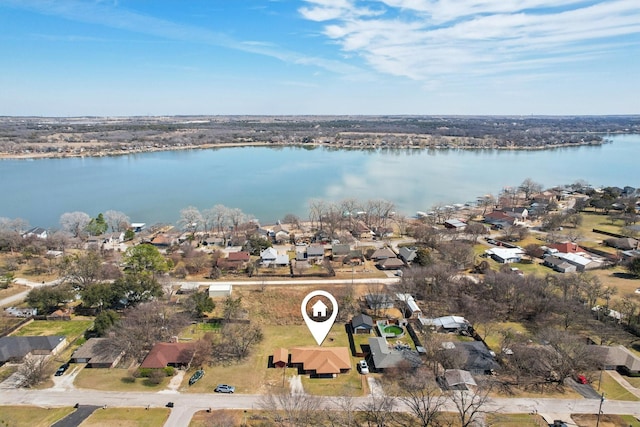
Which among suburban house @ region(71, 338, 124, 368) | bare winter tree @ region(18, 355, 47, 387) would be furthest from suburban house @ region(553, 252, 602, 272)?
bare winter tree @ region(18, 355, 47, 387)

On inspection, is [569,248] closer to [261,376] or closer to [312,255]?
[312,255]

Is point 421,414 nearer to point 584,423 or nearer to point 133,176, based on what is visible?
point 584,423

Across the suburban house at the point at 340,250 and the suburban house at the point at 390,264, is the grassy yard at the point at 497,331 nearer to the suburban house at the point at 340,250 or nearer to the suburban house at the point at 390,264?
the suburban house at the point at 390,264

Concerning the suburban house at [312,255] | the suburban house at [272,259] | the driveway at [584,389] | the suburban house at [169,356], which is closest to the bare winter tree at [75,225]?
the suburban house at [272,259]

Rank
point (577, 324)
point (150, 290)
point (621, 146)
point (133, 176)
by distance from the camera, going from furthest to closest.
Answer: point (621, 146), point (133, 176), point (150, 290), point (577, 324)

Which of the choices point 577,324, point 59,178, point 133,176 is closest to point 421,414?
point 577,324

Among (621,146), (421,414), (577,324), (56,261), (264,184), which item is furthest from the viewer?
(621,146)

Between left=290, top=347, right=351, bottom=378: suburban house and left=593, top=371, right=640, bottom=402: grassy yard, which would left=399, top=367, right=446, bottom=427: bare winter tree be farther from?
left=593, top=371, right=640, bottom=402: grassy yard
